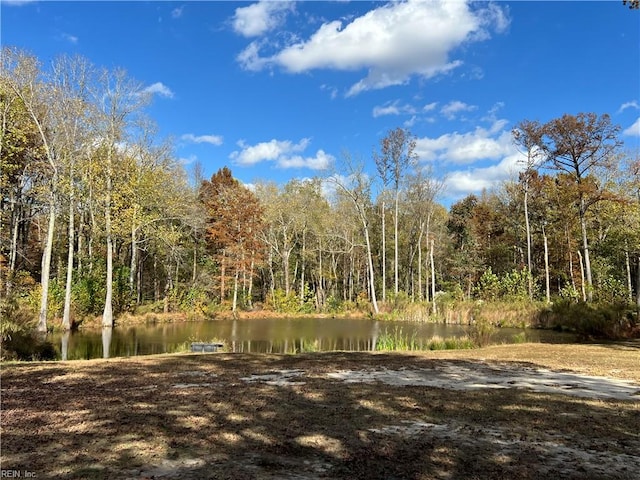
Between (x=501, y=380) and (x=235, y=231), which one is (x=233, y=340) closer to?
(x=501, y=380)

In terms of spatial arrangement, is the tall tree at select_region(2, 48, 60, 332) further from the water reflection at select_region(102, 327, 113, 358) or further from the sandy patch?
the sandy patch

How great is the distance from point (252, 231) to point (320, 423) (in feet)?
106

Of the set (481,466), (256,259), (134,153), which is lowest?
(481,466)

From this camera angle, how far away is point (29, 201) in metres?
26.9

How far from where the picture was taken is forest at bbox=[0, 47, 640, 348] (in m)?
21.1

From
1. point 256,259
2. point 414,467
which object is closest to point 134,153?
point 256,259

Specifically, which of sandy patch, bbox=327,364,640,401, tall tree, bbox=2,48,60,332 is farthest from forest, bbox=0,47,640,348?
sandy patch, bbox=327,364,640,401

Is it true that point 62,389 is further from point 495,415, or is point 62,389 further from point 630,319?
point 630,319

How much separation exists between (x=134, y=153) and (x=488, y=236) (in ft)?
109

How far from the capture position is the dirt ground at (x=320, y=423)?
371 cm

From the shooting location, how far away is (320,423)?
4945 mm

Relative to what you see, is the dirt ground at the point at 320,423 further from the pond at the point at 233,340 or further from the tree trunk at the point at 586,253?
the tree trunk at the point at 586,253

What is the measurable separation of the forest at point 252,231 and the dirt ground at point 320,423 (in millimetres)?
7259

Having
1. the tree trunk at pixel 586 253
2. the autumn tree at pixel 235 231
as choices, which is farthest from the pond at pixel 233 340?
the autumn tree at pixel 235 231
